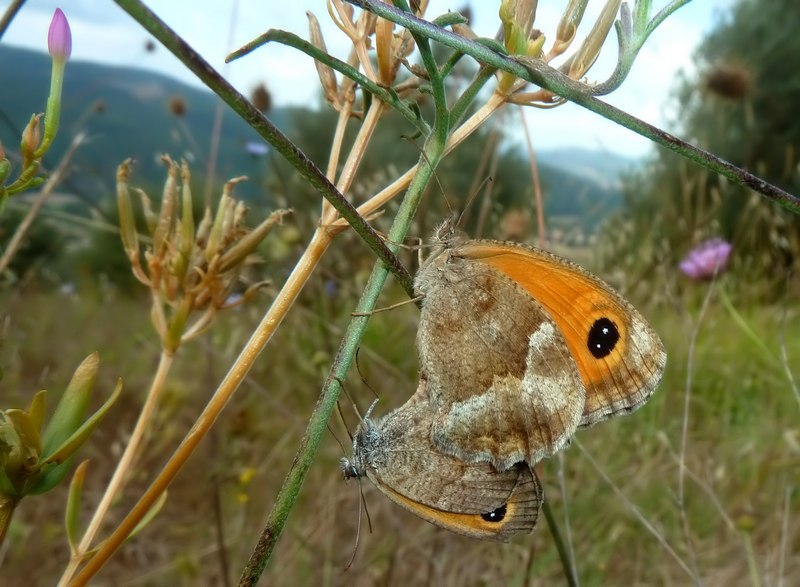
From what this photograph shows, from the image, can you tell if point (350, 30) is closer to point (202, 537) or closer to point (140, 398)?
point (202, 537)

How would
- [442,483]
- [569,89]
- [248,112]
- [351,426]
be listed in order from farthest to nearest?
[351,426] → [442,483] → [569,89] → [248,112]

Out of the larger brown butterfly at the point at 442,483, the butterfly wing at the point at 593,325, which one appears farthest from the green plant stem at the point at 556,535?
the butterfly wing at the point at 593,325

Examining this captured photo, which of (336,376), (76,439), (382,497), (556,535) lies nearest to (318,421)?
(336,376)

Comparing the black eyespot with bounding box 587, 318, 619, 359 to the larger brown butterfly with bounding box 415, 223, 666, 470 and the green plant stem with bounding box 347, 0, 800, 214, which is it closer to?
the larger brown butterfly with bounding box 415, 223, 666, 470

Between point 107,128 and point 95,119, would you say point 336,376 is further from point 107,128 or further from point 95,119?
point 95,119

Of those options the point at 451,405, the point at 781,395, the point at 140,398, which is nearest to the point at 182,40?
the point at 451,405

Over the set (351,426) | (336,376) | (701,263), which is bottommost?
(336,376)

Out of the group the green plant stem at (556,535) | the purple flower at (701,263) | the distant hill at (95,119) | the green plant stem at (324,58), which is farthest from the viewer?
the purple flower at (701,263)

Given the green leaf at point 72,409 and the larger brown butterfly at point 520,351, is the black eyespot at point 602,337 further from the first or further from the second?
the green leaf at point 72,409
